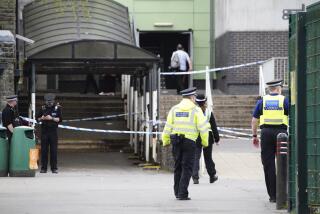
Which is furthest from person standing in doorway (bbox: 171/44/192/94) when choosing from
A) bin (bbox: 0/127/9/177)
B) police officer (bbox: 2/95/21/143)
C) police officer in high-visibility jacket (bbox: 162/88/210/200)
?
police officer in high-visibility jacket (bbox: 162/88/210/200)

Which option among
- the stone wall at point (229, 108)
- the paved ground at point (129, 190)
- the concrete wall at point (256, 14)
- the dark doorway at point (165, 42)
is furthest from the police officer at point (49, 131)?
the dark doorway at point (165, 42)

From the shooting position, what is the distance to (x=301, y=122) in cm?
A: 1040

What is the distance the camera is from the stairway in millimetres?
25328

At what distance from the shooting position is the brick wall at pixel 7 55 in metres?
22.0

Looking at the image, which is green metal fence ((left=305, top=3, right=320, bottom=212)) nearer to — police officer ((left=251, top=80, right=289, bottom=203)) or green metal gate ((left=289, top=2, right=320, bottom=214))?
green metal gate ((left=289, top=2, right=320, bottom=214))

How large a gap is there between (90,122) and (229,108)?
4311 millimetres

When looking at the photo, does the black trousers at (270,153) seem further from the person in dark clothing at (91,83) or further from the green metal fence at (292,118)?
the person in dark clothing at (91,83)

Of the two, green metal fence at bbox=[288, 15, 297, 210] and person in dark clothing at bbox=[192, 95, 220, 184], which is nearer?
green metal fence at bbox=[288, 15, 297, 210]

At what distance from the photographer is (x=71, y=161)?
74.7 feet

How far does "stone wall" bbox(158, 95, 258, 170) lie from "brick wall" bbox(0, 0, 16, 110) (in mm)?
4974

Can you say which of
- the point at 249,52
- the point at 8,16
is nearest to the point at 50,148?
the point at 8,16

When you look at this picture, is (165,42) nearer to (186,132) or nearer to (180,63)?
(180,63)

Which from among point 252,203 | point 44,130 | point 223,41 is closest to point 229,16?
point 223,41

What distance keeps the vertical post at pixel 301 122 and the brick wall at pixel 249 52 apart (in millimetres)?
20018
